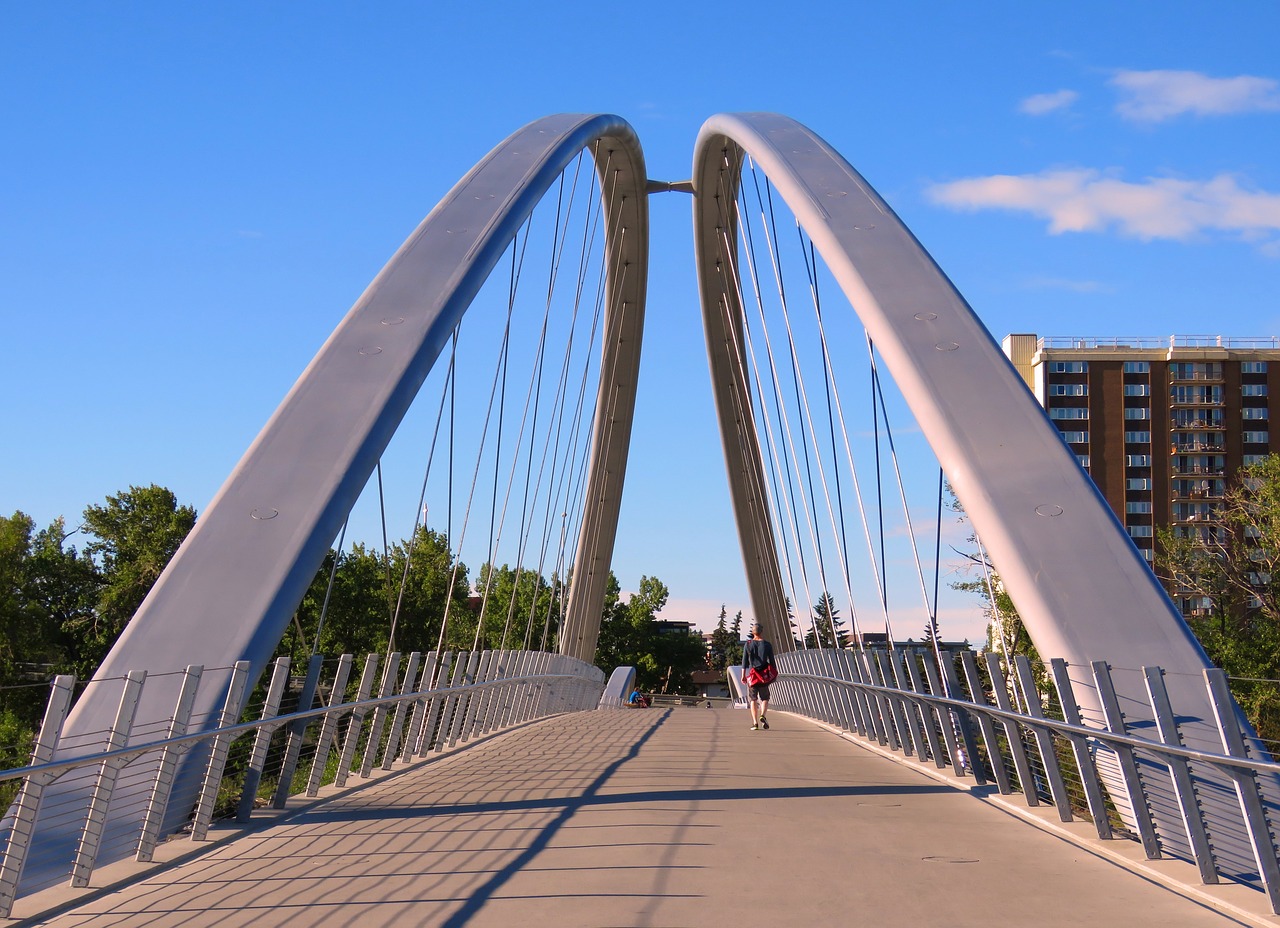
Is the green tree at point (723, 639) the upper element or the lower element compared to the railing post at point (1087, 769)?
upper

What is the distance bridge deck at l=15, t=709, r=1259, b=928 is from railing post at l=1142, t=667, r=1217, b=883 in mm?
261

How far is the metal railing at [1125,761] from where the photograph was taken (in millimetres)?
5602

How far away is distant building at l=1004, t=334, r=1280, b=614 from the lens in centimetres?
9238

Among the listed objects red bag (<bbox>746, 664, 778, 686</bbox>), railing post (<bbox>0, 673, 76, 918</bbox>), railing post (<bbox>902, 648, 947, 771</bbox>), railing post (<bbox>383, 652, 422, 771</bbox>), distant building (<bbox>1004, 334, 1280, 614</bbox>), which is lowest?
railing post (<bbox>0, 673, 76, 918</bbox>)

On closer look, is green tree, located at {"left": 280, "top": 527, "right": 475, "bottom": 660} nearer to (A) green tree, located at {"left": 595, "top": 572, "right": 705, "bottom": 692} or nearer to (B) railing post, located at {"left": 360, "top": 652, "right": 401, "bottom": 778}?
(A) green tree, located at {"left": 595, "top": 572, "right": 705, "bottom": 692}

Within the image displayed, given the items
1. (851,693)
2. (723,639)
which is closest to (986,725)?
(851,693)

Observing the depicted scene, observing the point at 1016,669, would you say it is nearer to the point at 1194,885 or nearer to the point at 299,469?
the point at 1194,885

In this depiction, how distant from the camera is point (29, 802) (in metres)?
5.66

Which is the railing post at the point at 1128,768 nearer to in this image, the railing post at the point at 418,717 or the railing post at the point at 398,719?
the railing post at the point at 398,719

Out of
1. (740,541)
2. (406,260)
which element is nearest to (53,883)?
(406,260)

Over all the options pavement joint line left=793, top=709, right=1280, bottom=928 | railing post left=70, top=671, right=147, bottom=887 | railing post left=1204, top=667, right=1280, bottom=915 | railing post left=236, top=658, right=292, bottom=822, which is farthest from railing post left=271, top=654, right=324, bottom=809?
railing post left=1204, top=667, right=1280, bottom=915

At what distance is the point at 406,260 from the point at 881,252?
458cm

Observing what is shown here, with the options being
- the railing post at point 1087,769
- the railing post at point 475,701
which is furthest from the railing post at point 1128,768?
the railing post at point 475,701

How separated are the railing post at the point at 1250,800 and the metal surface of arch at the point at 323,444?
5.58 meters
